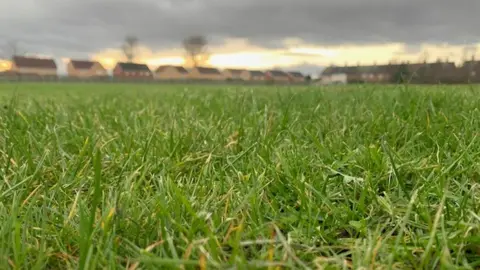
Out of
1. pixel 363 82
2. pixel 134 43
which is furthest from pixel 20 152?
pixel 134 43

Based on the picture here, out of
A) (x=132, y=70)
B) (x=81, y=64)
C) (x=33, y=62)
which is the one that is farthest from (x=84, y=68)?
(x=132, y=70)

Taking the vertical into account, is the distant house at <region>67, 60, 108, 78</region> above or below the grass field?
above

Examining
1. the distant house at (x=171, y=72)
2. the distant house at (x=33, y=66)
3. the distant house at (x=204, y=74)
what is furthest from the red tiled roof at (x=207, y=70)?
the distant house at (x=33, y=66)

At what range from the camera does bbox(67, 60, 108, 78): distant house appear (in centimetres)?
9612

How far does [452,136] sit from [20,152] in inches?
88.0

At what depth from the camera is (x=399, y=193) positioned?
1249mm

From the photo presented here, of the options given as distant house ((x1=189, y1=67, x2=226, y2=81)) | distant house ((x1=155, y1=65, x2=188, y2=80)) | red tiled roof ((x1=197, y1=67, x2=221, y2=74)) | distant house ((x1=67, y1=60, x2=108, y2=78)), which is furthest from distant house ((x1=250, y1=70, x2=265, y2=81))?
distant house ((x1=67, y1=60, x2=108, y2=78))

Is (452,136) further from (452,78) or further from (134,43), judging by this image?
(134,43)

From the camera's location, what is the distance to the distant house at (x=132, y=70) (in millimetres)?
98375

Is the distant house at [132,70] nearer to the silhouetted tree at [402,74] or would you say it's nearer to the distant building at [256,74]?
the distant building at [256,74]

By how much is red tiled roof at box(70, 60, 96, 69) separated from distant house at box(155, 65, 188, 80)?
20.2 m

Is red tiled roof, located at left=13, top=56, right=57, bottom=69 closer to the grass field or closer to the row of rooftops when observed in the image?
the row of rooftops

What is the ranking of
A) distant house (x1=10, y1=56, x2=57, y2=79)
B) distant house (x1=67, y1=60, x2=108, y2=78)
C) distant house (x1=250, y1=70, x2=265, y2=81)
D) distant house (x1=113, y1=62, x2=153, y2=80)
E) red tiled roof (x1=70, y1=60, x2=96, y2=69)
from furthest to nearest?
distant house (x1=250, y1=70, x2=265, y2=81)
distant house (x1=113, y1=62, x2=153, y2=80)
red tiled roof (x1=70, y1=60, x2=96, y2=69)
distant house (x1=67, y1=60, x2=108, y2=78)
distant house (x1=10, y1=56, x2=57, y2=79)

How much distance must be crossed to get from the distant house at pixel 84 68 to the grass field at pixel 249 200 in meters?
103
